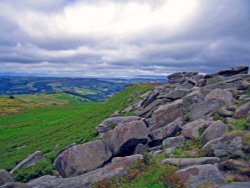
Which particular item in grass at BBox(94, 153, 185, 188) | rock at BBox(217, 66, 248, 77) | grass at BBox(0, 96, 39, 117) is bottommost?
grass at BBox(0, 96, 39, 117)

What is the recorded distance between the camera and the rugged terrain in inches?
725

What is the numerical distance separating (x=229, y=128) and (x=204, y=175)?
26.8ft

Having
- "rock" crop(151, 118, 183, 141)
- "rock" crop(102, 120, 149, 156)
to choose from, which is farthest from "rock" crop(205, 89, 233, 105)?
"rock" crop(102, 120, 149, 156)

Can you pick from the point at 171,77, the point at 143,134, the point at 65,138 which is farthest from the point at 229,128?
the point at 171,77

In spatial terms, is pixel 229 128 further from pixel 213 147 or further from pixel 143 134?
pixel 143 134

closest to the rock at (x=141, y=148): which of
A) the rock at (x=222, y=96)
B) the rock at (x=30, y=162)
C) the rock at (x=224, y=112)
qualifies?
the rock at (x=224, y=112)

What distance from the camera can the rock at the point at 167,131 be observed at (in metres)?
28.9

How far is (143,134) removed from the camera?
92.4 ft

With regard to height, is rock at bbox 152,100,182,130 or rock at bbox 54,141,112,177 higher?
rock at bbox 152,100,182,130

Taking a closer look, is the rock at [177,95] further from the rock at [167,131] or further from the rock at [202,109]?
the rock at [167,131]

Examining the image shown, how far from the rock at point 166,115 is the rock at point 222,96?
3271 millimetres

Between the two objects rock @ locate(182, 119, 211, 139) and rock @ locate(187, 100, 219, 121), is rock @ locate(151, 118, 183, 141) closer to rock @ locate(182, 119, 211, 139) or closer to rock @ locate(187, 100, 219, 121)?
rock @ locate(187, 100, 219, 121)

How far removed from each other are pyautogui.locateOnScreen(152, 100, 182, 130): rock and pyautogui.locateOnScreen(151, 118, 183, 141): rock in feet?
5.38

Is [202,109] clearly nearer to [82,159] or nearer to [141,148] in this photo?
[141,148]
